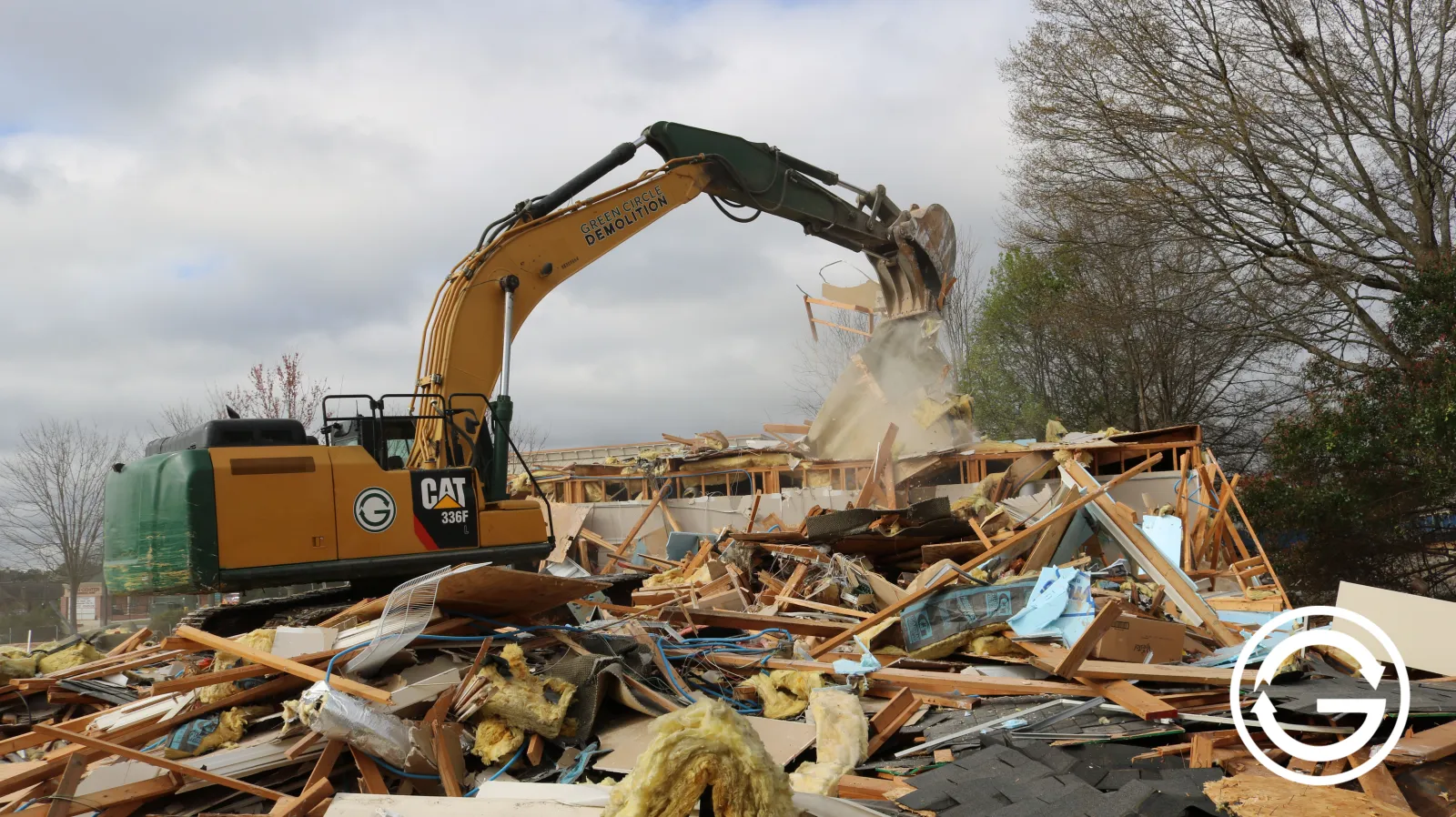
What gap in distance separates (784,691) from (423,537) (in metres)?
3.19

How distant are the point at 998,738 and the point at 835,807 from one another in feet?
5.50

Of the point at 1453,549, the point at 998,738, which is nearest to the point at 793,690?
the point at 998,738

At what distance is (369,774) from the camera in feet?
16.7

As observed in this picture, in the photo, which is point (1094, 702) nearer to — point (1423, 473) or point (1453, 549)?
point (1423, 473)

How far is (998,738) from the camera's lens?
5.29 metres

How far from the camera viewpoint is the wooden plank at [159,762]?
4.92m

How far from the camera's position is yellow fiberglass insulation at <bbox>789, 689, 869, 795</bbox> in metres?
4.89

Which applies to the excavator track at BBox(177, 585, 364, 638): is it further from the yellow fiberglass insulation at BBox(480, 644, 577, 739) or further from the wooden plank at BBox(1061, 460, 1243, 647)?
the wooden plank at BBox(1061, 460, 1243, 647)

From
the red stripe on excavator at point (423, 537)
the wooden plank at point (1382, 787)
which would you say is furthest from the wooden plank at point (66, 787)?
the wooden plank at point (1382, 787)

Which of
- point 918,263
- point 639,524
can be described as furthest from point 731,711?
point 639,524

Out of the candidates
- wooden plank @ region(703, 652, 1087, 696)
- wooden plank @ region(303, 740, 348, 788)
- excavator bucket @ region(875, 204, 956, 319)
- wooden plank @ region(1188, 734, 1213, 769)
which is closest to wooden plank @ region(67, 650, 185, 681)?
wooden plank @ region(303, 740, 348, 788)

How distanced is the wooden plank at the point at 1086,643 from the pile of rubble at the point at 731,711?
0.08 ft

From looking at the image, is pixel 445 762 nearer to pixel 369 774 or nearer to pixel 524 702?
pixel 369 774

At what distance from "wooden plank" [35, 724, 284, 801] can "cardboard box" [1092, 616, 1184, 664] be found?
191 inches
